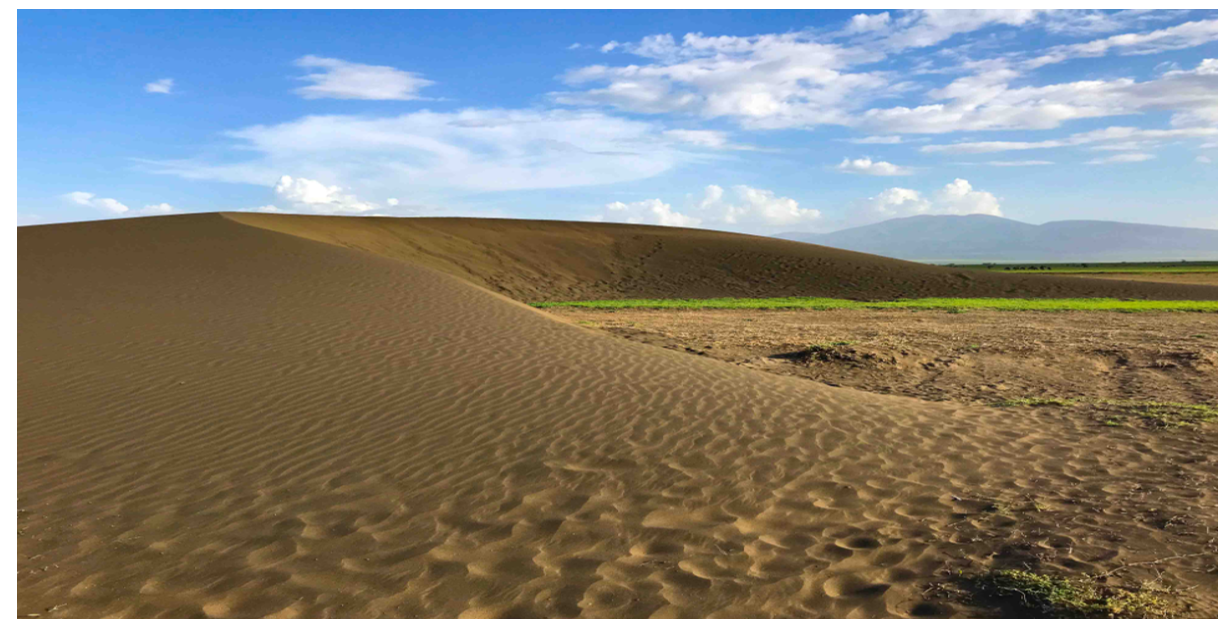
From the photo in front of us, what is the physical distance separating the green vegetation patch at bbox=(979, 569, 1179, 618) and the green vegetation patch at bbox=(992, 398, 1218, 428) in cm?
580

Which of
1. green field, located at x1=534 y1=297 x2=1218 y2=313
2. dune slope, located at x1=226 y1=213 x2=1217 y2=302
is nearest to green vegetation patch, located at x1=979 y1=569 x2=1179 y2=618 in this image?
green field, located at x1=534 y1=297 x2=1218 y2=313

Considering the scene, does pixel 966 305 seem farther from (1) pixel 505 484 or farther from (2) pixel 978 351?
(1) pixel 505 484

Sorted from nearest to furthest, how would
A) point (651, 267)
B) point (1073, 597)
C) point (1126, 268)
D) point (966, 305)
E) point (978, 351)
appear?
1. point (1073, 597)
2. point (978, 351)
3. point (966, 305)
4. point (651, 267)
5. point (1126, 268)

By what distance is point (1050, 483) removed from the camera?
22.4 feet

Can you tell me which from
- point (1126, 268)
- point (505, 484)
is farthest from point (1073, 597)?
point (1126, 268)

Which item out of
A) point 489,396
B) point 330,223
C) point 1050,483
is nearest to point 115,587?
point 489,396

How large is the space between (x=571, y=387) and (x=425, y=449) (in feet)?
9.69

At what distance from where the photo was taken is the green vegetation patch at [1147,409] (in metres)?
9.41

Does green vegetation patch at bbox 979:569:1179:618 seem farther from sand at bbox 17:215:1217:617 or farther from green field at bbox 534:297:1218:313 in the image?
green field at bbox 534:297:1218:313

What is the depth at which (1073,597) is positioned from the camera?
4.44 m

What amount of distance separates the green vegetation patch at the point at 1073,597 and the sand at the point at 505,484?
10.8 inches

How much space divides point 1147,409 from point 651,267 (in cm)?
4224

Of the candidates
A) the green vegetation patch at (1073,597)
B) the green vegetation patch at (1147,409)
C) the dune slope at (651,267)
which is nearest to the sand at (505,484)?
the green vegetation patch at (1073,597)

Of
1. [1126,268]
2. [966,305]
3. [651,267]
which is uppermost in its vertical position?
[1126,268]
